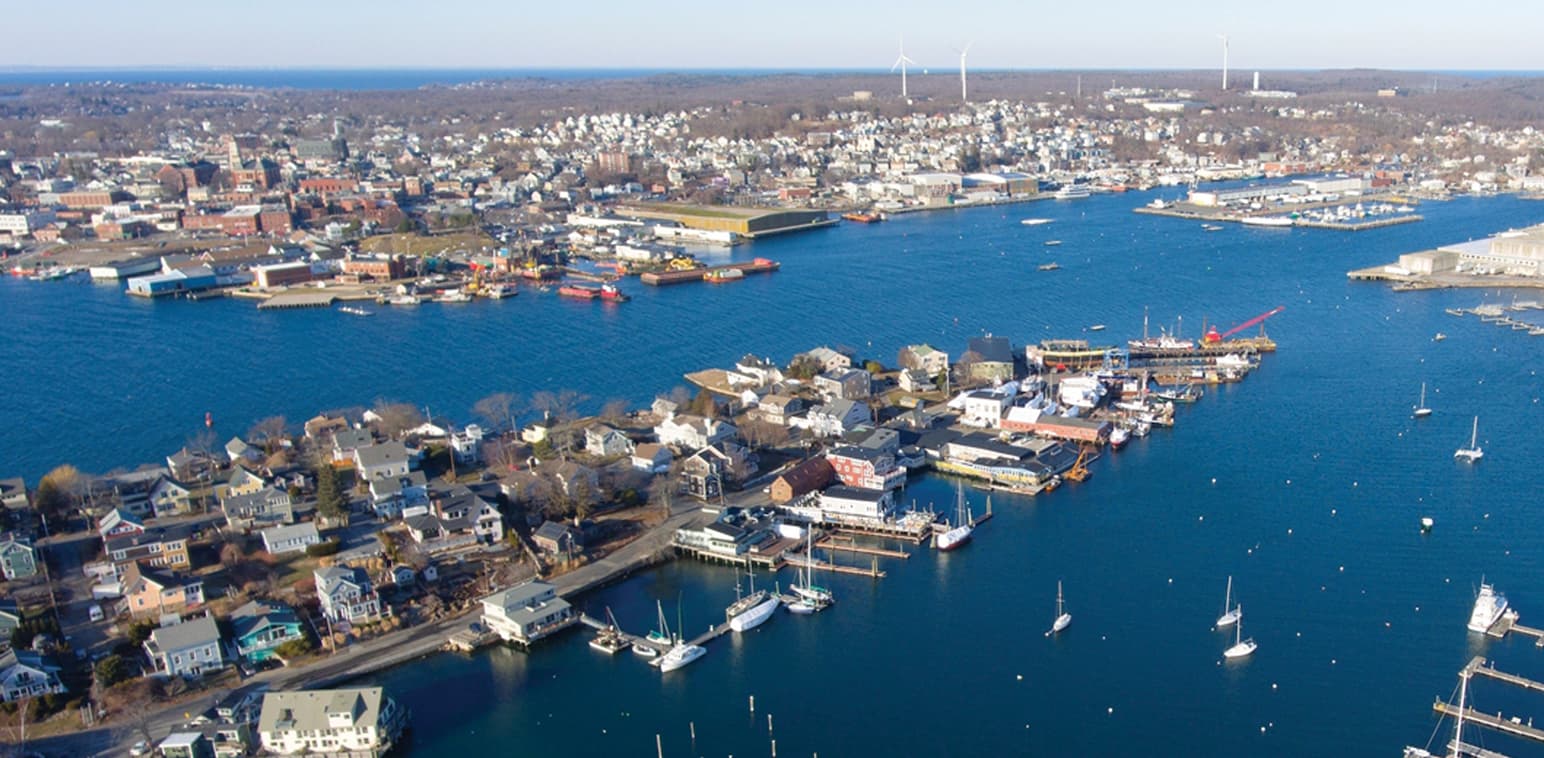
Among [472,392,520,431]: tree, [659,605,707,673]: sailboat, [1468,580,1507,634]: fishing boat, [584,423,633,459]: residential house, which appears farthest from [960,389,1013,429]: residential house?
[659,605,707,673]: sailboat

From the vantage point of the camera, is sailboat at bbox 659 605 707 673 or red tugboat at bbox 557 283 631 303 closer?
sailboat at bbox 659 605 707 673

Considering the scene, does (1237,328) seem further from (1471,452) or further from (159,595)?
(159,595)

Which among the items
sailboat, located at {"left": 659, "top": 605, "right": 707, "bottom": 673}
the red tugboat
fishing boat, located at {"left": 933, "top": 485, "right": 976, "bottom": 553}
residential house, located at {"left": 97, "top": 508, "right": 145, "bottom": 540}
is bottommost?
sailboat, located at {"left": 659, "top": 605, "right": 707, "bottom": 673}

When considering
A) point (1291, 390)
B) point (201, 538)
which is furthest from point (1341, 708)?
point (201, 538)

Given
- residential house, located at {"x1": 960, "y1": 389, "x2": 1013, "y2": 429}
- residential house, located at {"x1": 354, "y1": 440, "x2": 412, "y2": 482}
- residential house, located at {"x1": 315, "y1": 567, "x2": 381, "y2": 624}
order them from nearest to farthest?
residential house, located at {"x1": 315, "y1": 567, "x2": 381, "y2": 624} → residential house, located at {"x1": 354, "y1": 440, "x2": 412, "y2": 482} → residential house, located at {"x1": 960, "y1": 389, "x2": 1013, "y2": 429}

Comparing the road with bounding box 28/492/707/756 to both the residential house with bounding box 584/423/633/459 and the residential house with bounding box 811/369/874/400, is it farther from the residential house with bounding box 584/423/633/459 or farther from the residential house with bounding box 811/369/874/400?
the residential house with bounding box 811/369/874/400

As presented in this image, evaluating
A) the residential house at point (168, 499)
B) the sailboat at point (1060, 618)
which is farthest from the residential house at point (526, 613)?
the residential house at point (168, 499)
